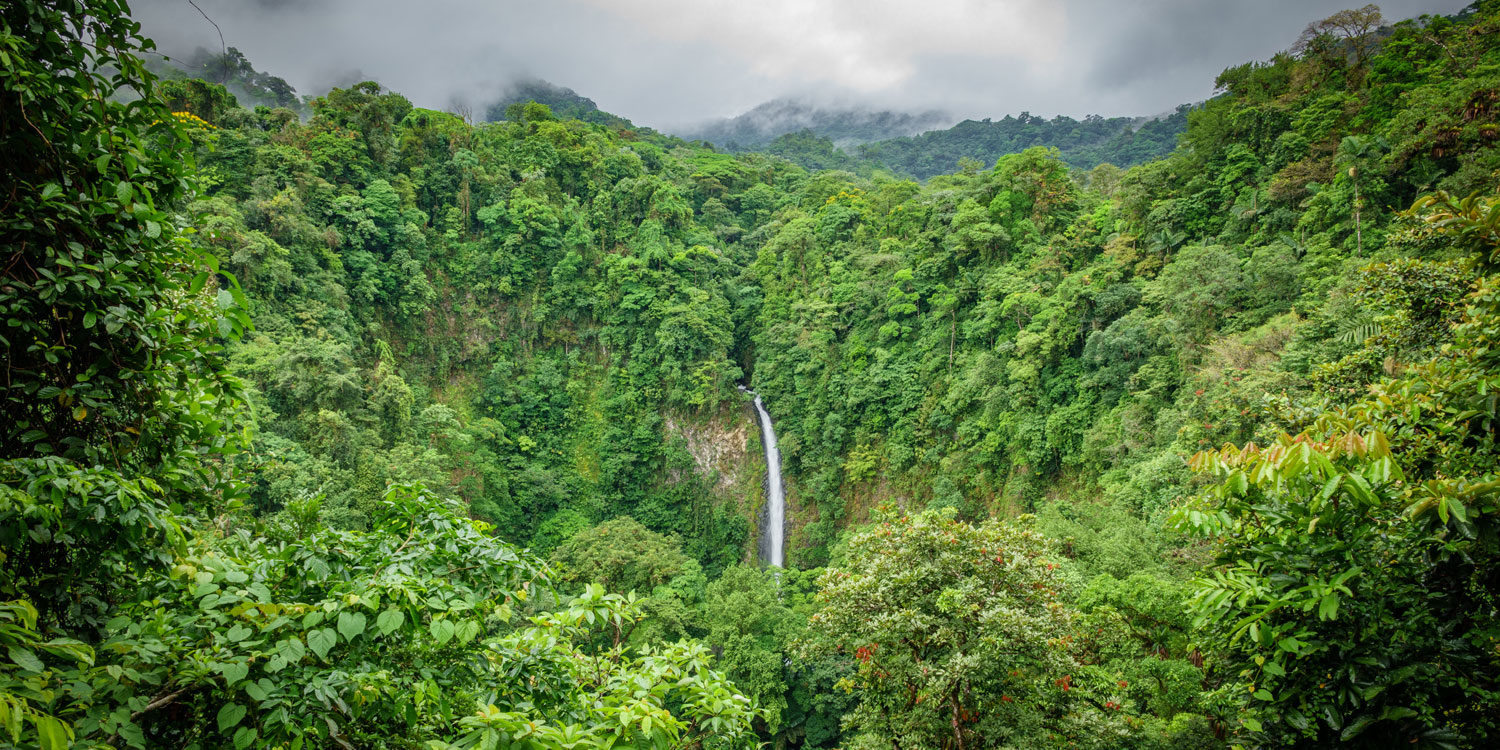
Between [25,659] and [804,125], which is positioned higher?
[804,125]

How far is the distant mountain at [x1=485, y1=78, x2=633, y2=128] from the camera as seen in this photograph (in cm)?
5212

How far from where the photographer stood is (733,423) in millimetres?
25172

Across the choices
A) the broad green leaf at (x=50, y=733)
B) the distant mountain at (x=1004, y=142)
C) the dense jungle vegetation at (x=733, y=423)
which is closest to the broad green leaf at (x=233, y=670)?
the dense jungle vegetation at (x=733, y=423)

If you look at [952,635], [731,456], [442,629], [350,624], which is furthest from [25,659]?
[731,456]

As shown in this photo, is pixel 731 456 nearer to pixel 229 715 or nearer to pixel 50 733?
pixel 229 715

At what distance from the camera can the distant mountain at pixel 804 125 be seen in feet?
257

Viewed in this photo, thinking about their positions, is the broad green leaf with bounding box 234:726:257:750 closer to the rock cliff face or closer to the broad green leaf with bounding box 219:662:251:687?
the broad green leaf with bounding box 219:662:251:687

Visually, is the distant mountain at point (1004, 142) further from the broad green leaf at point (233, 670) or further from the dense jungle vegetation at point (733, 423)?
the broad green leaf at point (233, 670)

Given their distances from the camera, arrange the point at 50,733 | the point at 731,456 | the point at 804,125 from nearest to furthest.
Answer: the point at 50,733 → the point at 731,456 → the point at 804,125

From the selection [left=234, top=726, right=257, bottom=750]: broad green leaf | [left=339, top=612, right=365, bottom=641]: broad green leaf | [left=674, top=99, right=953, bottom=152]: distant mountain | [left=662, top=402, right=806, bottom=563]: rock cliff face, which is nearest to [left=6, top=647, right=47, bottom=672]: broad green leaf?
[left=234, top=726, right=257, bottom=750]: broad green leaf

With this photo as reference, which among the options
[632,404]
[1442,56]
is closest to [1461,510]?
[1442,56]

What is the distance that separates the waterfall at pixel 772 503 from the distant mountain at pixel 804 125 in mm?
59980

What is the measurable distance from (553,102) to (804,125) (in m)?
38.1

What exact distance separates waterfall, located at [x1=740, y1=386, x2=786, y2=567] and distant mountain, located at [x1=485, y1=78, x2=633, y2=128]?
114 ft
